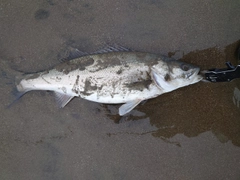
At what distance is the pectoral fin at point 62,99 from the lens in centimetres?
350

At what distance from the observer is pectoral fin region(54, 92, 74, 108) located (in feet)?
11.5

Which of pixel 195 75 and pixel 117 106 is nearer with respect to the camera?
pixel 195 75

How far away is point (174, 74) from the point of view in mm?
3262

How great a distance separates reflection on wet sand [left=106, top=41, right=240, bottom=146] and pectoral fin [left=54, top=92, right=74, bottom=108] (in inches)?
27.1

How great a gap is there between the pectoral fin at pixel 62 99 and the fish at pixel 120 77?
87mm

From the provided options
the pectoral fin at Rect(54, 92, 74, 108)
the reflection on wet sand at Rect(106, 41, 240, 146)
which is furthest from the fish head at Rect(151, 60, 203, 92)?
the pectoral fin at Rect(54, 92, 74, 108)

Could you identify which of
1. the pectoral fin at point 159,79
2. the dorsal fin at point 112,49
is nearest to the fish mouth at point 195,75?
the pectoral fin at point 159,79

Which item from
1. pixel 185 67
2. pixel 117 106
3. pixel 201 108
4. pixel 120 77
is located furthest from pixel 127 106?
pixel 201 108

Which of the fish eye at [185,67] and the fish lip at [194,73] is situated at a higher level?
the fish eye at [185,67]

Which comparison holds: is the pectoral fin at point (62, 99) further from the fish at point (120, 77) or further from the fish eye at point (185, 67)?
the fish eye at point (185, 67)

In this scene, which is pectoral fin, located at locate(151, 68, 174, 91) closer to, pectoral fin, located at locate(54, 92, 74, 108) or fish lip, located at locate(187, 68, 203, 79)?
fish lip, located at locate(187, 68, 203, 79)

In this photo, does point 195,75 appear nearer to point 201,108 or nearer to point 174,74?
point 174,74

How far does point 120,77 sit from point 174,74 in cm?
74

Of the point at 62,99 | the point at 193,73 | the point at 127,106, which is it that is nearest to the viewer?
the point at 193,73
